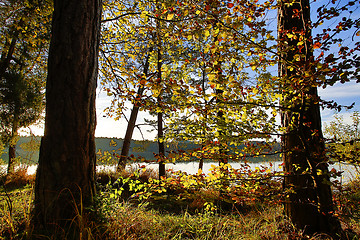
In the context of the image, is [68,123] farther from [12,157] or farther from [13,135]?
[12,157]

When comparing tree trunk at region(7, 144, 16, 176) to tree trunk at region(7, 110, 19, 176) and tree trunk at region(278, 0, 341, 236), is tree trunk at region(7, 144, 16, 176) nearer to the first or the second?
tree trunk at region(7, 110, 19, 176)

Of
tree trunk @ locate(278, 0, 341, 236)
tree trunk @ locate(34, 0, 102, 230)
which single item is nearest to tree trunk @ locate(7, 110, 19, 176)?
tree trunk @ locate(34, 0, 102, 230)

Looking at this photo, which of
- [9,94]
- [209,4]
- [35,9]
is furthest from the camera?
[9,94]

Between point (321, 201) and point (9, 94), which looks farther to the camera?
point (9, 94)

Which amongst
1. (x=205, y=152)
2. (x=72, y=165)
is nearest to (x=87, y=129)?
(x=72, y=165)

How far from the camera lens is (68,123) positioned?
2113 mm

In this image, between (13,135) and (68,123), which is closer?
(68,123)

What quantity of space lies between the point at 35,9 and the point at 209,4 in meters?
4.56

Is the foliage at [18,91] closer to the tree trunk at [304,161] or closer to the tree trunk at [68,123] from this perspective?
the tree trunk at [68,123]

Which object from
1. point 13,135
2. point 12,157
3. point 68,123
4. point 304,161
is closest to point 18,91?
point 13,135

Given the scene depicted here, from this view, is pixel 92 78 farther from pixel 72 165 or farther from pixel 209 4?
pixel 209 4

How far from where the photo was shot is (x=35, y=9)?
450 centimetres

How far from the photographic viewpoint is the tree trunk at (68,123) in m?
2.08

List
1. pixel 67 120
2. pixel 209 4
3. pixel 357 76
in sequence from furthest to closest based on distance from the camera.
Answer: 1. pixel 67 120
2. pixel 209 4
3. pixel 357 76
